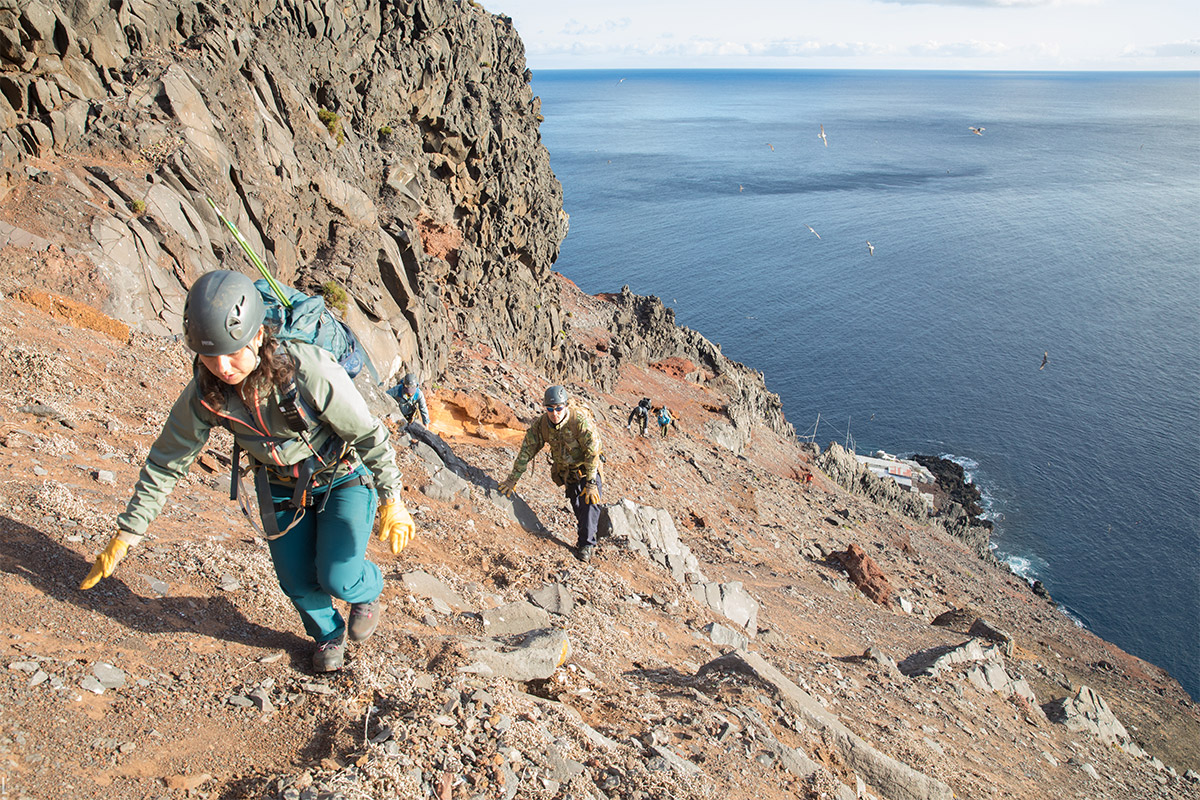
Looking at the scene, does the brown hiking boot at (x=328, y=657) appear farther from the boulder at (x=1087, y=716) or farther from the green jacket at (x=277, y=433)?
the boulder at (x=1087, y=716)

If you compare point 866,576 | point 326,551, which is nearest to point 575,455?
point 326,551

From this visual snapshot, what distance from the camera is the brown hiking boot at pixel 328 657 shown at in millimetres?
4649

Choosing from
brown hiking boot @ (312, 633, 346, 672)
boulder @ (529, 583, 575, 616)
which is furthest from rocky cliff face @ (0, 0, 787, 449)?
brown hiking boot @ (312, 633, 346, 672)

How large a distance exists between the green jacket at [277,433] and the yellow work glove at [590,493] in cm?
517

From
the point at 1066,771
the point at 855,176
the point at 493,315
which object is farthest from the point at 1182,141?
the point at 1066,771

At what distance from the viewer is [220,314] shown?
11.8 feet

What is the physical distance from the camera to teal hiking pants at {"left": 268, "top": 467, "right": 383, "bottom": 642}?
14.4ft

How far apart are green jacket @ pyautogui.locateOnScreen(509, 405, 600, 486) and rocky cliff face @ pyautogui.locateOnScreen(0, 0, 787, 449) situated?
7.13m

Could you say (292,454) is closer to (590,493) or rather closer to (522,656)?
→ (522,656)

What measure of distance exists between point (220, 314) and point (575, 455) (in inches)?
242

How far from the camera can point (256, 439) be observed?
4078 mm

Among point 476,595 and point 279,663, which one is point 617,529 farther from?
point 279,663

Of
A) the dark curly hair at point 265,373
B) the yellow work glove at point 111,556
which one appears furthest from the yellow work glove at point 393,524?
the yellow work glove at point 111,556

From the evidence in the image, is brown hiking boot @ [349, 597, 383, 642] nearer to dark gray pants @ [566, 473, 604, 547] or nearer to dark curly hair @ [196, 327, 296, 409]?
dark curly hair @ [196, 327, 296, 409]
